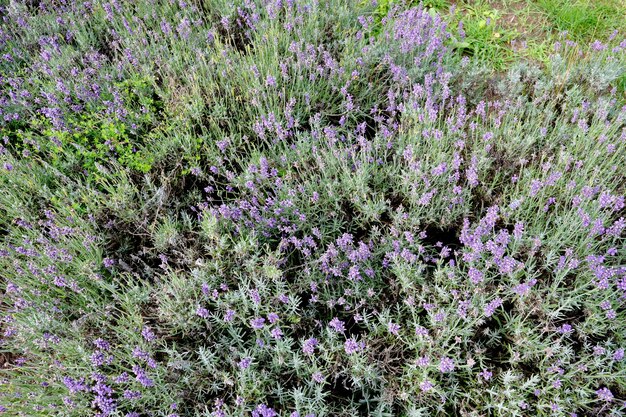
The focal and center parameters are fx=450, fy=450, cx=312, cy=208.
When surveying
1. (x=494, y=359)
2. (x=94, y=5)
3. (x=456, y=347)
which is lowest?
(x=494, y=359)

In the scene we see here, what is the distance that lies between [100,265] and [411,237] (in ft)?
5.39

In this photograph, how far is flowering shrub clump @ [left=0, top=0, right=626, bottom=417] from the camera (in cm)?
193

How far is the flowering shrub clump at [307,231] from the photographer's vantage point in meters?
1.93

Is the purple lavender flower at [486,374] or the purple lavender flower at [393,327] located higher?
the purple lavender flower at [393,327]

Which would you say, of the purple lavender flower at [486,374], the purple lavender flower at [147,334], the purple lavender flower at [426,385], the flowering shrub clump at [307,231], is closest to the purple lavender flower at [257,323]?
the flowering shrub clump at [307,231]

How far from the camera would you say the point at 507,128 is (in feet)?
8.75

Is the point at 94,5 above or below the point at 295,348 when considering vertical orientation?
above

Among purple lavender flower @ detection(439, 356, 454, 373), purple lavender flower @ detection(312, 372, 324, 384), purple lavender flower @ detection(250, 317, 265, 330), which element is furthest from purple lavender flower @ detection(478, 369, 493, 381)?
purple lavender flower @ detection(250, 317, 265, 330)

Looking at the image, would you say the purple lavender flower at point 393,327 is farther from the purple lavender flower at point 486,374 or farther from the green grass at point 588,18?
the green grass at point 588,18

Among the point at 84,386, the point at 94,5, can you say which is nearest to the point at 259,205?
the point at 84,386

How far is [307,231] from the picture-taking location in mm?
2484

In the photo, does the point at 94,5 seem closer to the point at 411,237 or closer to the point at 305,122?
the point at 305,122

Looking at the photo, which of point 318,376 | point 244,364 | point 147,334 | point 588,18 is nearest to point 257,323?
point 244,364

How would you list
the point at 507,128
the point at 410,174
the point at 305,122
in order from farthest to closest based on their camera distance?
the point at 305,122, the point at 507,128, the point at 410,174
